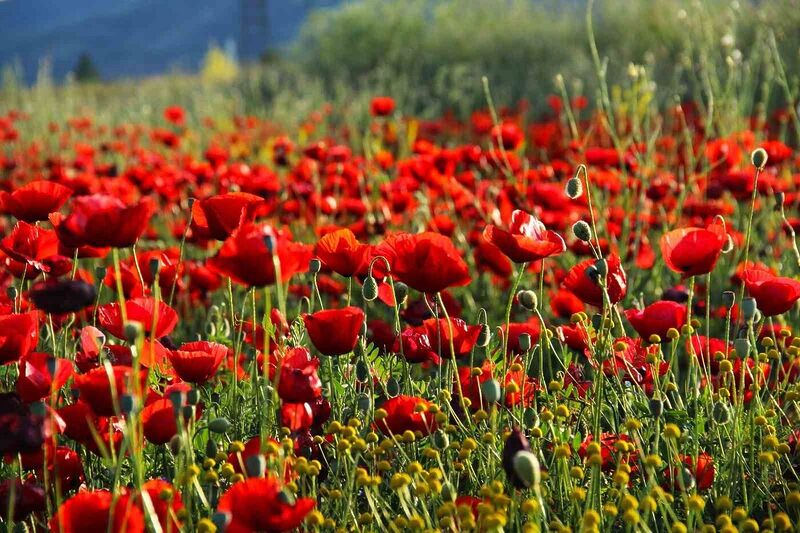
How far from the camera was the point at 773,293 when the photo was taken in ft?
5.07

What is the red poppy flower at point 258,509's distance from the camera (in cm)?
105

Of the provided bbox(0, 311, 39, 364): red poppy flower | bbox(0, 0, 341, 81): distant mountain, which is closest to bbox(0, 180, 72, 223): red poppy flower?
bbox(0, 311, 39, 364): red poppy flower

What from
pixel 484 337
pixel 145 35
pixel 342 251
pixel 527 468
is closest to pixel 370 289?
pixel 342 251

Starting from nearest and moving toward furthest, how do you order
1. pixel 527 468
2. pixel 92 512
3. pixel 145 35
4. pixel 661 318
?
pixel 527 468 < pixel 92 512 < pixel 661 318 < pixel 145 35

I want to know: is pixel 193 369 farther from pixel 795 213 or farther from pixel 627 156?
pixel 795 213

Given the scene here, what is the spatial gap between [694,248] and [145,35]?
168m

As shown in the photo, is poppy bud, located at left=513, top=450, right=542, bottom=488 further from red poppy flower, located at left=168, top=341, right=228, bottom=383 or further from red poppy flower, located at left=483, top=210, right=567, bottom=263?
red poppy flower, located at left=168, top=341, right=228, bottom=383

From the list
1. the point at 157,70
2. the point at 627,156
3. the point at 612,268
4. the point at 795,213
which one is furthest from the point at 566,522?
the point at 157,70

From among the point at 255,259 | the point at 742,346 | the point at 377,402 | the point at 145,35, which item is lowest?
the point at 145,35

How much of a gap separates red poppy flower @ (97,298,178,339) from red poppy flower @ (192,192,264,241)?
0.15 metres

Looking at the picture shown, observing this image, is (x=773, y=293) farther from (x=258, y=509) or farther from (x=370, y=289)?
(x=258, y=509)

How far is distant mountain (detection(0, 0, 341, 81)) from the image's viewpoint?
143 m

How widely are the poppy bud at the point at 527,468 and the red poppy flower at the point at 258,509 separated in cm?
23

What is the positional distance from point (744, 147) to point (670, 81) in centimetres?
432
